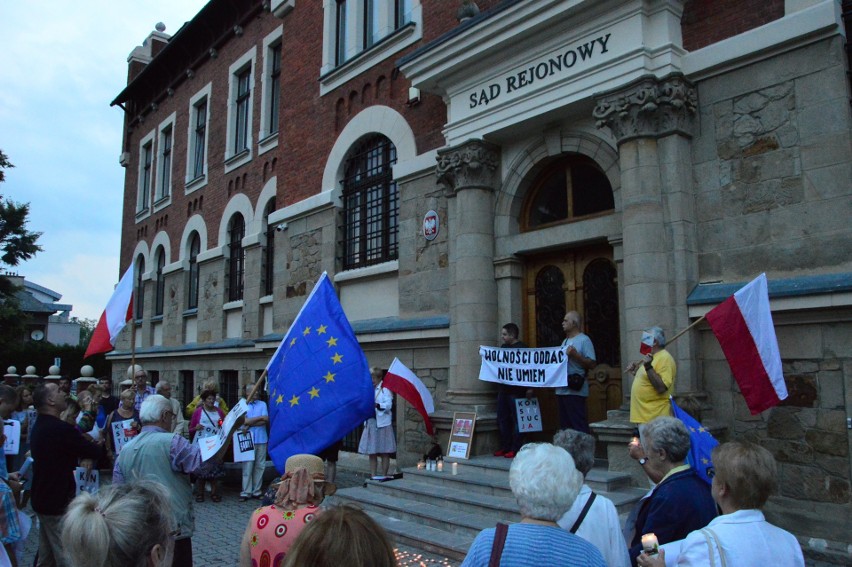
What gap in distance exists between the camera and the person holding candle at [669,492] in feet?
10.9

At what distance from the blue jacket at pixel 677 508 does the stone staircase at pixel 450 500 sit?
3.17 meters

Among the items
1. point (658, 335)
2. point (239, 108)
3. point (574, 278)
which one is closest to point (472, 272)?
point (574, 278)

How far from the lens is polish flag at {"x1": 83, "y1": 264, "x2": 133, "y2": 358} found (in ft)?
28.4

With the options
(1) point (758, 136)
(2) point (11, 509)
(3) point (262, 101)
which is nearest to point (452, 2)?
(1) point (758, 136)

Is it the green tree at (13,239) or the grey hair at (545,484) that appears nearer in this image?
the grey hair at (545,484)

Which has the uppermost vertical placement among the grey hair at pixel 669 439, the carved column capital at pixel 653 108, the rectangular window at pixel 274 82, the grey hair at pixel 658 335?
the rectangular window at pixel 274 82

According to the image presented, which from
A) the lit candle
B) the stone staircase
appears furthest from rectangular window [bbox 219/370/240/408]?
the lit candle

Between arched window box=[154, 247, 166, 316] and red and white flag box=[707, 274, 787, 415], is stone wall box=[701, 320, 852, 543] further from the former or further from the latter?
arched window box=[154, 247, 166, 316]

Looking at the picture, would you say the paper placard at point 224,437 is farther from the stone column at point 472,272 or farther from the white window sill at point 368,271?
the white window sill at point 368,271

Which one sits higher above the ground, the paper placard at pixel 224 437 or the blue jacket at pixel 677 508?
A: the paper placard at pixel 224 437

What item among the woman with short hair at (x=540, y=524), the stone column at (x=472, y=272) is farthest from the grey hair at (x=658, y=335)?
the woman with short hair at (x=540, y=524)

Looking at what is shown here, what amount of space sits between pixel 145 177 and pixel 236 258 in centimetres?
973

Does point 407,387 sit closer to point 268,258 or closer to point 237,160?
point 268,258

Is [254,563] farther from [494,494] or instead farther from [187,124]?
[187,124]
